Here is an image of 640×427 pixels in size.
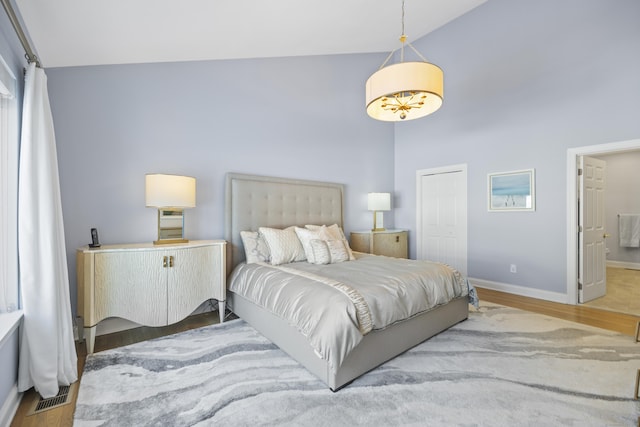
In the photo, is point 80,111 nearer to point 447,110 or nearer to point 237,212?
point 237,212

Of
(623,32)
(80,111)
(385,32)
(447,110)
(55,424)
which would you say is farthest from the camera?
(447,110)

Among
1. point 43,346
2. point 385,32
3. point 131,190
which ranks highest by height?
point 385,32

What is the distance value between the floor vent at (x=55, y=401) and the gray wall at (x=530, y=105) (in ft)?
15.8

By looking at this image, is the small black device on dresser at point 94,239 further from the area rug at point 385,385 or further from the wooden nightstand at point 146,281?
the area rug at point 385,385

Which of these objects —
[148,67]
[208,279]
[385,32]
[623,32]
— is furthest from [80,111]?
[623,32]

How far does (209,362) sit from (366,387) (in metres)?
1.19

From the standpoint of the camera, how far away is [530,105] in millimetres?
3879

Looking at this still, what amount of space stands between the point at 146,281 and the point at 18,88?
1587 millimetres

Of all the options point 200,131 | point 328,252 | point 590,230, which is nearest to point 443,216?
point 590,230

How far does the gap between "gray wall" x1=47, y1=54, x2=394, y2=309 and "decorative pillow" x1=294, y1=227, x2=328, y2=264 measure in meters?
0.95

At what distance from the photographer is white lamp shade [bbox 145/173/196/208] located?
2.72 m

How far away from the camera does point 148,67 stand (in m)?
3.02

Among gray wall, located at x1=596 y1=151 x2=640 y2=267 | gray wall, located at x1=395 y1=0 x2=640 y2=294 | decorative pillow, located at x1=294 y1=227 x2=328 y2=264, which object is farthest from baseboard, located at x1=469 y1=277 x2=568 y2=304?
gray wall, located at x1=596 y1=151 x2=640 y2=267

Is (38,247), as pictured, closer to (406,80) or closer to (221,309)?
(221,309)
